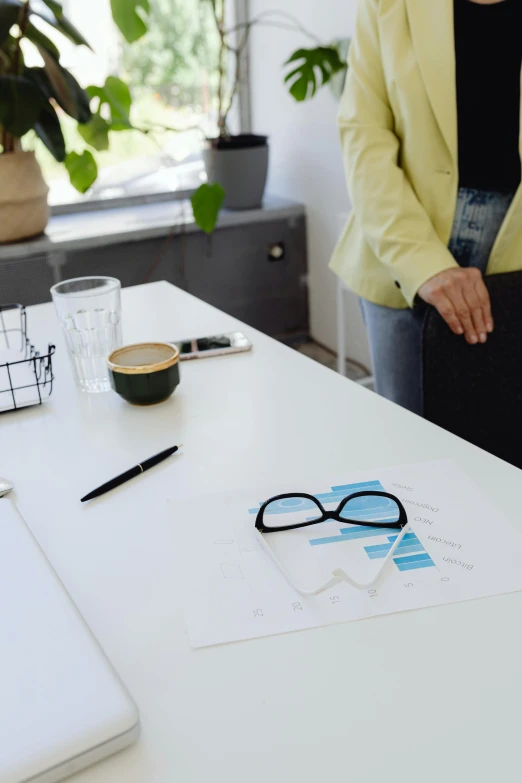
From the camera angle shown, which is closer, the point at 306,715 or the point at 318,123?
the point at 306,715

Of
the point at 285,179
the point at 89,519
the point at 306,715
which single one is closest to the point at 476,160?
the point at 89,519

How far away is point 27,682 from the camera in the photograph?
1.76ft

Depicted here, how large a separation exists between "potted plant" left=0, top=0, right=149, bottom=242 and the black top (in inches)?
54.7

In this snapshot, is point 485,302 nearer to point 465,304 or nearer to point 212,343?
point 465,304

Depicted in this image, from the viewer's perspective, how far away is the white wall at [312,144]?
2.76 m

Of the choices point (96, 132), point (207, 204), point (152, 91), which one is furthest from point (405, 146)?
point (152, 91)

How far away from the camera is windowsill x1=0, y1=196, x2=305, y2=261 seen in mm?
2643

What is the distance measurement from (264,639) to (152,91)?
2973 millimetres

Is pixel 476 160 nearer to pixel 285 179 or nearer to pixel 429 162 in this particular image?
pixel 429 162

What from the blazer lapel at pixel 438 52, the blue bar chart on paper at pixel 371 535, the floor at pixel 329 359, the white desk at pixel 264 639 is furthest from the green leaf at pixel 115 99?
the blue bar chart on paper at pixel 371 535

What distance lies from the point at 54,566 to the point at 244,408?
1.24 ft

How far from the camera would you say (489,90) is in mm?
1331

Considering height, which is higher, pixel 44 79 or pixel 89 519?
pixel 44 79

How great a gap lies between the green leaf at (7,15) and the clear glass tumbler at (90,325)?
1.57 m
